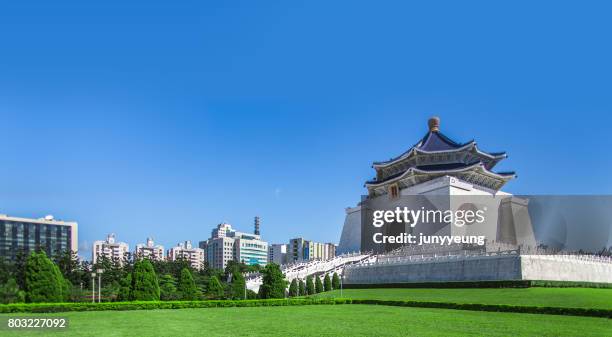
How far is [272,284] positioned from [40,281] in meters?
9.82

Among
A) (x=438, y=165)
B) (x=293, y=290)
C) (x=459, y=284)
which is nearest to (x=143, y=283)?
(x=293, y=290)

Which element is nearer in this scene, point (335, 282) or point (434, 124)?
point (335, 282)

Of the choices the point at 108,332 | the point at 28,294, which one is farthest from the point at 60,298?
the point at 108,332

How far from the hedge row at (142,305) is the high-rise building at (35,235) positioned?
184 feet

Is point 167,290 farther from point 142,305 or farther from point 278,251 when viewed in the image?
point 278,251

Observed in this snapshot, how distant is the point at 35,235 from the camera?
77.1 meters

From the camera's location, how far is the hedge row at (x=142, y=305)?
59.5 feet

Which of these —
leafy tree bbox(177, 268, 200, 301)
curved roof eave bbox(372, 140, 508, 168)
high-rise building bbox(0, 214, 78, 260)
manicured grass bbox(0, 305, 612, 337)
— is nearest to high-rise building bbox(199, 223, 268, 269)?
high-rise building bbox(0, 214, 78, 260)

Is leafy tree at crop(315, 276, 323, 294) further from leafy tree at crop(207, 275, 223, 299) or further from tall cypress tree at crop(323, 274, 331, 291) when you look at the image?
leafy tree at crop(207, 275, 223, 299)

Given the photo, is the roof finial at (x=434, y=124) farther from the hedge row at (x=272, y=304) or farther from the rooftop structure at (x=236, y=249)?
the rooftop structure at (x=236, y=249)

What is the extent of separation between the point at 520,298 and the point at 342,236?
1363 inches

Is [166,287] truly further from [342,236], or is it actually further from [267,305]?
[342,236]

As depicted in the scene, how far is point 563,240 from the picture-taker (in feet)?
155

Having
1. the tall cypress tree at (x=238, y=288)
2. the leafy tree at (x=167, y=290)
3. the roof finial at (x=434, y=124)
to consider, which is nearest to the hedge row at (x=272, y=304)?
the tall cypress tree at (x=238, y=288)
